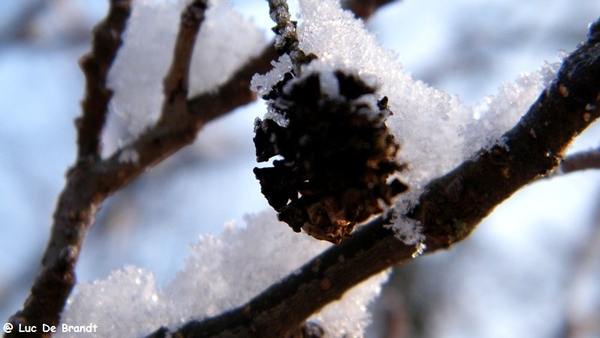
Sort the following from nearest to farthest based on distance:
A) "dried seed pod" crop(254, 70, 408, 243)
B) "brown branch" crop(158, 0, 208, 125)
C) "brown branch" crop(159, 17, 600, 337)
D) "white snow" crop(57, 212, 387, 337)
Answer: "dried seed pod" crop(254, 70, 408, 243), "brown branch" crop(159, 17, 600, 337), "white snow" crop(57, 212, 387, 337), "brown branch" crop(158, 0, 208, 125)

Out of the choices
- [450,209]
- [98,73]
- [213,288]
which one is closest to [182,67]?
[98,73]

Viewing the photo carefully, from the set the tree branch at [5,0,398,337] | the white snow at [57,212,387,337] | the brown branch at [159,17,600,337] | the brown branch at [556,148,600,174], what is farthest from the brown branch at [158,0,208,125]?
the brown branch at [556,148,600,174]

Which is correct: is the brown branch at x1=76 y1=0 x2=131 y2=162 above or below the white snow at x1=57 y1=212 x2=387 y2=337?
above

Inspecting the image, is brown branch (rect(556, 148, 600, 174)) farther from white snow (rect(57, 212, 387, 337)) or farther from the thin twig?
the thin twig

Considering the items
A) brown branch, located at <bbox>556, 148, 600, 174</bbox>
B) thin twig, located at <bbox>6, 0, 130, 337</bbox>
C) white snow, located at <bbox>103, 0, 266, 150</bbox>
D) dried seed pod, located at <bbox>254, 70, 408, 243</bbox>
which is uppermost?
white snow, located at <bbox>103, 0, 266, 150</bbox>

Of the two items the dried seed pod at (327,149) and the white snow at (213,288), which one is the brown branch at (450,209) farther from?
the dried seed pod at (327,149)

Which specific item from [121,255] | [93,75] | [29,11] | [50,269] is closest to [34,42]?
[29,11]
